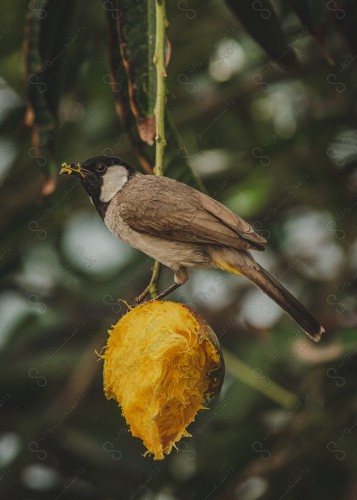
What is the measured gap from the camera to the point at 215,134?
2.70 metres

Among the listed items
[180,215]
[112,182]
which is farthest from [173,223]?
[112,182]

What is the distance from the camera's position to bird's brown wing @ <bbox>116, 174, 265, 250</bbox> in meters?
1.96

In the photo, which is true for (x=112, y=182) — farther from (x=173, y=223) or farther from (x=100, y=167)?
(x=173, y=223)

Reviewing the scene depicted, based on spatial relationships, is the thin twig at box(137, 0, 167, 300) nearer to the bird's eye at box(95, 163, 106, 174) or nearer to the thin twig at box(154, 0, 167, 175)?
the thin twig at box(154, 0, 167, 175)

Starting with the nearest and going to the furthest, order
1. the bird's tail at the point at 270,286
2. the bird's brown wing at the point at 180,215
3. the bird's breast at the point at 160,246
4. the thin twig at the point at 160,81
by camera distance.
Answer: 1. the thin twig at the point at 160,81
2. the bird's tail at the point at 270,286
3. the bird's brown wing at the point at 180,215
4. the bird's breast at the point at 160,246

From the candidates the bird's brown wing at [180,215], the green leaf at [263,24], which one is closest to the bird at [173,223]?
the bird's brown wing at [180,215]

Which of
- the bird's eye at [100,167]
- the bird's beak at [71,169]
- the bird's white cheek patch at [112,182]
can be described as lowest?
the bird's white cheek patch at [112,182]

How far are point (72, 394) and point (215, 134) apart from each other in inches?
38.3

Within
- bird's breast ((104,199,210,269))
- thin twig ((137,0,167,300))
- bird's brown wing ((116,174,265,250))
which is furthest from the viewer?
bird's breast ((104,199,210,269))

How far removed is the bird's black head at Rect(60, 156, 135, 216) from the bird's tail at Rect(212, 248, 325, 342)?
1.05 ft

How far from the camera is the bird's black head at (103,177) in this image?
2.09 meters

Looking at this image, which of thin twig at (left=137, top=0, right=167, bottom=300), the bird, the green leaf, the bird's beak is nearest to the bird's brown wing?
the bird

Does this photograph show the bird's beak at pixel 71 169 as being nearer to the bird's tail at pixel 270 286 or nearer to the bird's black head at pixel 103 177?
the bird's black head at pixel 103 177

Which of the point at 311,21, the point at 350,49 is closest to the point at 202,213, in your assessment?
the point at 350,49
